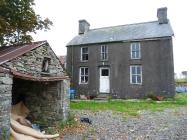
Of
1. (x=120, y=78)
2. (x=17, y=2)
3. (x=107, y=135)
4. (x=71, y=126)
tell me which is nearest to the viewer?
(x=107, y=135)

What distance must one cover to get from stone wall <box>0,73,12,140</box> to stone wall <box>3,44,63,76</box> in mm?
683

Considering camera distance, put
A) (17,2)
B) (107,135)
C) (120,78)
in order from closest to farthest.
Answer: (107,135) → (17,2) → (120,78)

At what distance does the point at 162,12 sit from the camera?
2541 centimetres

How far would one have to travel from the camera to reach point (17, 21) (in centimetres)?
1798

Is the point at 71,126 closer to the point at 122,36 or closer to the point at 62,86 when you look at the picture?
the point at 62,86

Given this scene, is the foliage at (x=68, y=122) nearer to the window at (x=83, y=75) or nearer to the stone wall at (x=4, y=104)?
the stone wall at (x=4, y=104)

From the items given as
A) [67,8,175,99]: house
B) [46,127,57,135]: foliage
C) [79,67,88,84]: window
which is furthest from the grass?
[79,67,88,84]: window

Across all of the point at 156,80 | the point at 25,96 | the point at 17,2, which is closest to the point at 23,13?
the point at 17,2

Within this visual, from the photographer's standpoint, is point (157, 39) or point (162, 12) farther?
point (162, 12)

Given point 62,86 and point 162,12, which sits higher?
point 162,12

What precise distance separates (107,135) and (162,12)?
18620 millimetres

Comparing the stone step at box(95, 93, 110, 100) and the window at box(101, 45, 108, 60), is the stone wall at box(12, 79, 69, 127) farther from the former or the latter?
the window at box(101, 45, 108, 60)

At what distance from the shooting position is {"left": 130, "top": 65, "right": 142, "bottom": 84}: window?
24141 millimetres

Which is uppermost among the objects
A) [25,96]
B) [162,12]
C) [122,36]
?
[162,12]
